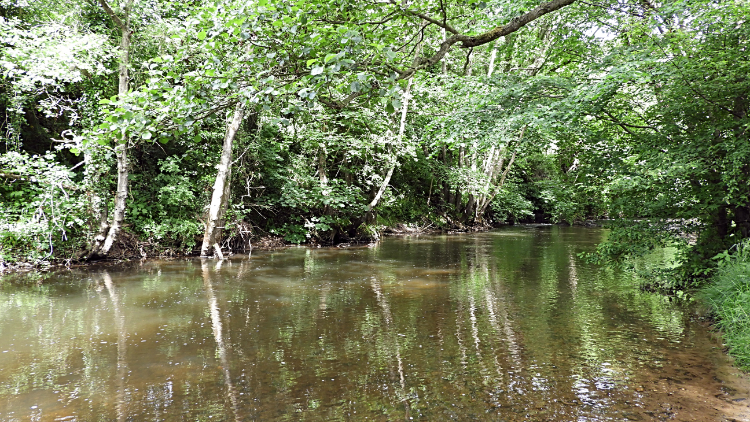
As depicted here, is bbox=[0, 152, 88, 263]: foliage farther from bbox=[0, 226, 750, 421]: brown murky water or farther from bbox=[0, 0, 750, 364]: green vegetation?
bbox=[0, 226, 750, 421]: brown murky water

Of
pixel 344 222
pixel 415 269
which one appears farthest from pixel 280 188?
pixel 415 269

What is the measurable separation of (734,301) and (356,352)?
14.6 ft

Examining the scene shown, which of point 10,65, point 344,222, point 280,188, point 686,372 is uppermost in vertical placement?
point 10,65

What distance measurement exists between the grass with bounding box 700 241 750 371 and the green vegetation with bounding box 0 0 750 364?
2.11 ft

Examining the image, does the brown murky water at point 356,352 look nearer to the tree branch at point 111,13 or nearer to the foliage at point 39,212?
the foliage at point 39,212

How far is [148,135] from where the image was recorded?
14.8 feet

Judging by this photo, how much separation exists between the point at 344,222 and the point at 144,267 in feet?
25.5

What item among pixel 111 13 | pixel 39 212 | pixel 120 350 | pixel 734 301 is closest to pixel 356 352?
pixel 120 350

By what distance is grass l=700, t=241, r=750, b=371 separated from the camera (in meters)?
4.65

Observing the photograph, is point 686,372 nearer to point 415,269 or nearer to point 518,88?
point 518,88

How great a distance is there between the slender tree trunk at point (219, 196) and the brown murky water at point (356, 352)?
4.32 metres

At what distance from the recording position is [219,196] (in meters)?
13.5

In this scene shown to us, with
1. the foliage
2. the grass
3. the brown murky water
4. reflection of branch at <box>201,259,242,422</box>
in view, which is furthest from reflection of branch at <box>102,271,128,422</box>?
the grass

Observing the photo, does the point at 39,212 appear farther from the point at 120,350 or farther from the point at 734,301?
the point at 734,301
